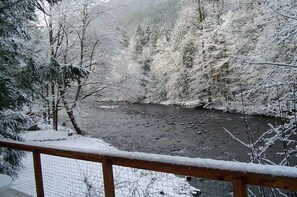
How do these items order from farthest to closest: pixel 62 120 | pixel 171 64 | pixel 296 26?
pixel 171 64 < pixel 62 120 < pixel 296 26

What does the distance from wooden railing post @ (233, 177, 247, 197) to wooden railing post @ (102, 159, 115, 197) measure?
45.9 inches

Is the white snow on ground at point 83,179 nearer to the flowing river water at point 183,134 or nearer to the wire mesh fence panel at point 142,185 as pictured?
the wire mesh fence panel at point 142,185

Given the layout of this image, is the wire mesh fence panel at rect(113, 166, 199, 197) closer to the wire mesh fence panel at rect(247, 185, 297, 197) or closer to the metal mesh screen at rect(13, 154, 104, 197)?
the metal mesh screen at rect(13, 154, 104, 197)

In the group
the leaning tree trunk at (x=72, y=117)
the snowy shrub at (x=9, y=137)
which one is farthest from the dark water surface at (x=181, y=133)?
the snowy shrub at (x=9, y=137)

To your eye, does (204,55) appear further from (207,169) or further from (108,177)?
(207,169)

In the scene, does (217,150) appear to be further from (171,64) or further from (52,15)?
(171,64)

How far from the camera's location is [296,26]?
4.64 meters

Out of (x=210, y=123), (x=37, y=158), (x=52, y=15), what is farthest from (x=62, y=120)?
(x=37, y=158)

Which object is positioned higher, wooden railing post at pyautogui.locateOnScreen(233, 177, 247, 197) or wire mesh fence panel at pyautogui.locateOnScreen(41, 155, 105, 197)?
wooden railing post at pyautogui.locateOnScreen(233, 177, 247, 197)

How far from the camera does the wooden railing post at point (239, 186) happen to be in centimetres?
173

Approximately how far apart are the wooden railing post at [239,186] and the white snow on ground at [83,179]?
1142mm

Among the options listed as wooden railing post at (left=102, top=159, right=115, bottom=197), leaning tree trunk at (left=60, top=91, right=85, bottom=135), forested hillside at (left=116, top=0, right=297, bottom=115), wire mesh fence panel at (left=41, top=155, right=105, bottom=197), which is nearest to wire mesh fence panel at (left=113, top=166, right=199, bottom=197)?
wire mesh fence panel at (left=41, top=155, right=105, bottom=197)

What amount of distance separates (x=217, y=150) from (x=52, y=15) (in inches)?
414

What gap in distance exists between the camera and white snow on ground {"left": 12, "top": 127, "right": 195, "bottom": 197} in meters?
4.71
